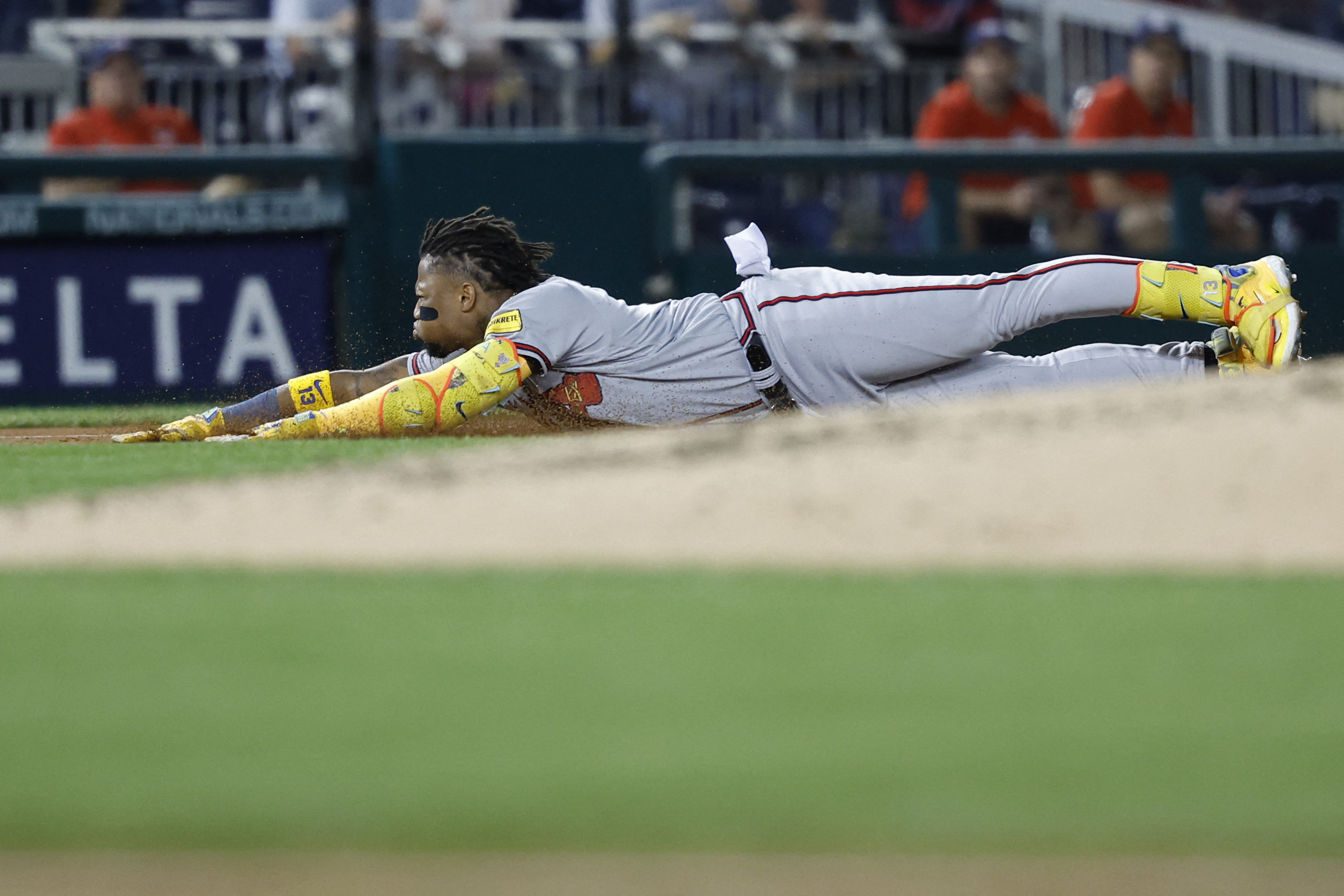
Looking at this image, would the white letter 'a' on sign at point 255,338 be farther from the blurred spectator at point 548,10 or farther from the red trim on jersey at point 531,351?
the blurred spectator at point 548,10

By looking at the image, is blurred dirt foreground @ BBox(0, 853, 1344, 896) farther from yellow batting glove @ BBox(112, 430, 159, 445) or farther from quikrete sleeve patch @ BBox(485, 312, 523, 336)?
yellow batting glove @ BBox(112, 430, 159, 445)

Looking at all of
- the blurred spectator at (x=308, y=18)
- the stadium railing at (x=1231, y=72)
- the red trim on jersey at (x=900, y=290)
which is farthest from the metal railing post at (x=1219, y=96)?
the red trim on jersey at (x=900, y=290)

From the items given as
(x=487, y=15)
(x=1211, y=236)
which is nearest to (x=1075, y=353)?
(x=1211, y=236)

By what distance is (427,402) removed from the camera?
18.3ft

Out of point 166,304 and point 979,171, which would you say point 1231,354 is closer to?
point 979,171

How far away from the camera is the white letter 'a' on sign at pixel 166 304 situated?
7.94 meters

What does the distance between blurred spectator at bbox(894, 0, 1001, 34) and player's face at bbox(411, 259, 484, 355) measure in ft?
19.6

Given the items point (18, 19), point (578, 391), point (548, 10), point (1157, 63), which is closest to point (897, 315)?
point (578, 391)

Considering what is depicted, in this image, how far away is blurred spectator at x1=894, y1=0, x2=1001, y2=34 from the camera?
36.3 ft

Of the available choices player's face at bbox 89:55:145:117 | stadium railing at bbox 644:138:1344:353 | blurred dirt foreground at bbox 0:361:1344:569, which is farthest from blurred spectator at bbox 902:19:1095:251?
blurred dirt foreground at bbox 0:361:1344:569

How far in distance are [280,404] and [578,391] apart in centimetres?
118

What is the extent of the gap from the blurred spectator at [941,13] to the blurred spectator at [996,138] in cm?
118

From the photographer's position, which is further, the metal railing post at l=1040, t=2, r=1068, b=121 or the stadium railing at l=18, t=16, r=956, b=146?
the metal railing post at l=1040, t=2, r=1068, b=121

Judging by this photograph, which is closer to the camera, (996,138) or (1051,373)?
(1051,373)
